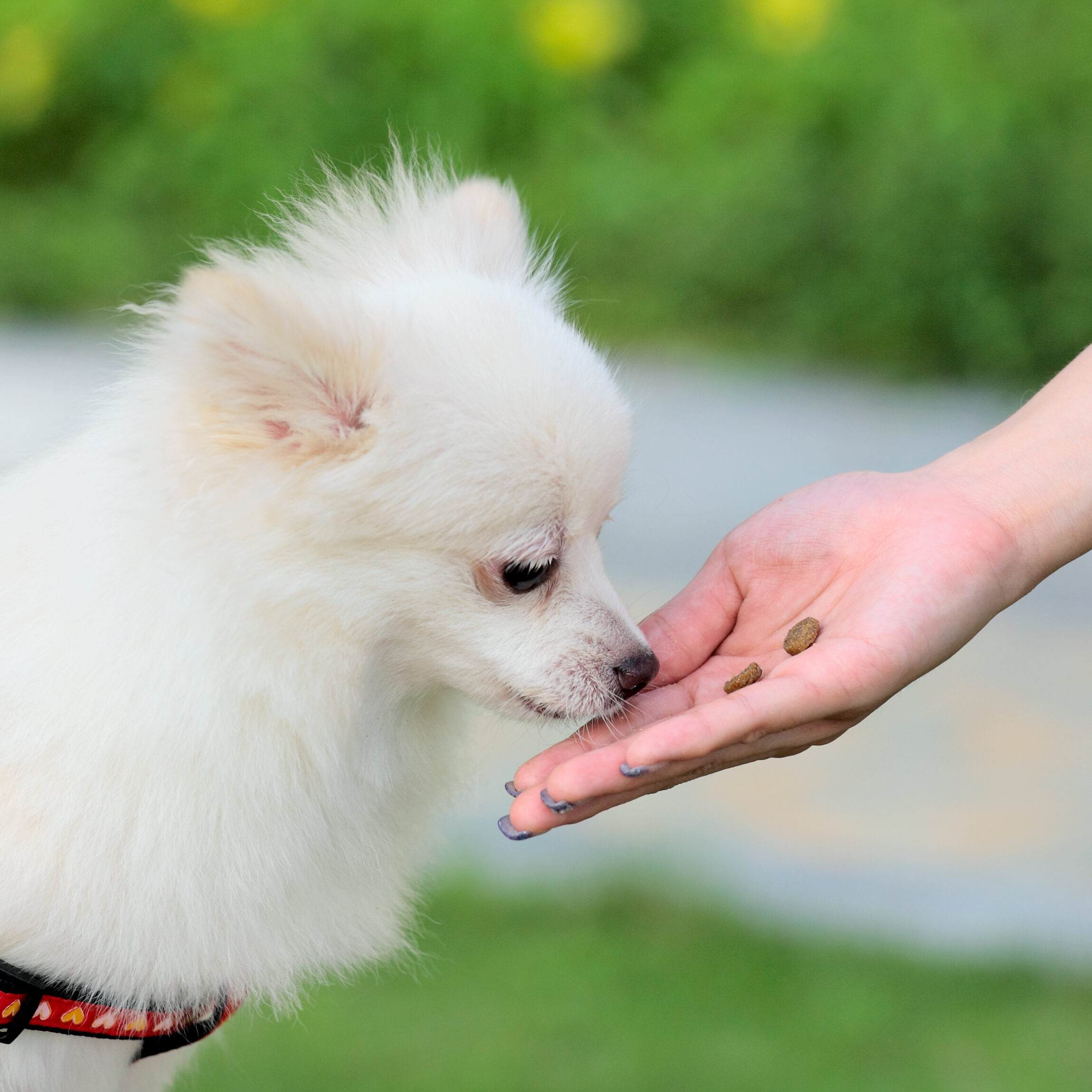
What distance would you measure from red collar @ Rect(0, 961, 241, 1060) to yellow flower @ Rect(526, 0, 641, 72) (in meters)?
6.29

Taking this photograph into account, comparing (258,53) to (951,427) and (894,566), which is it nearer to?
(951,427)

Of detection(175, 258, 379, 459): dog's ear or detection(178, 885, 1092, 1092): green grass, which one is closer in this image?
detection(175, 258, 379, 459): dog's ear

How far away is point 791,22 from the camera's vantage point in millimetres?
7176

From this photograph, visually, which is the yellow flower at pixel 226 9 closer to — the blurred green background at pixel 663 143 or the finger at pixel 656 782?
the blurred green background at pixel 663 143

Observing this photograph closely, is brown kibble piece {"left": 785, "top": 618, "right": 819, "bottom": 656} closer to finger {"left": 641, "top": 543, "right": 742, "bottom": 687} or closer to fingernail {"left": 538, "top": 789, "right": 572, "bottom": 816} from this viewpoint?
finger {"left": 641, "top": 543, "right": 742, "bottom": 687}

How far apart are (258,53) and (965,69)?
4.13 metres

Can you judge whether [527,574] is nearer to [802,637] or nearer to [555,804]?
[555,804]

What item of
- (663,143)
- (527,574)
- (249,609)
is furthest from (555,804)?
(663,143)

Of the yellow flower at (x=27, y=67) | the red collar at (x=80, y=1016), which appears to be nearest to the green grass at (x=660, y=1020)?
the red collar at (x=80, y=1016)

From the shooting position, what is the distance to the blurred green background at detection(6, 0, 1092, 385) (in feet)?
22.0

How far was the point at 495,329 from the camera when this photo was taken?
2.07m

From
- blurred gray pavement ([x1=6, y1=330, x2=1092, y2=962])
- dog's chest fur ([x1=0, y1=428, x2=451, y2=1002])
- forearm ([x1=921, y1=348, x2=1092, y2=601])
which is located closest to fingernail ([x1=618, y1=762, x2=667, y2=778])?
dog's chest fur ([x1=0, y1=428, x2=451, y2=1002])

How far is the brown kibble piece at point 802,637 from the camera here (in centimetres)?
225

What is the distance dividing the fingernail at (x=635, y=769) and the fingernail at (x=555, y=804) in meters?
0.11
